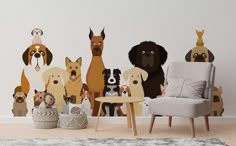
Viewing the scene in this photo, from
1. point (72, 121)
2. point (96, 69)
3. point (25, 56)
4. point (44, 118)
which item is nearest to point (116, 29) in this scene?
point (96, 69)

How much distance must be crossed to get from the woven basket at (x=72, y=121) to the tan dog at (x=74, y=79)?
45 cm

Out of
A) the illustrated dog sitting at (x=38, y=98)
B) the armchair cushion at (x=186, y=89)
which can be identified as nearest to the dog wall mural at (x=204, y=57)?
the armchair cushion at (x=186, y=89)

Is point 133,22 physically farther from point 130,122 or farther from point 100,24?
point 130,122

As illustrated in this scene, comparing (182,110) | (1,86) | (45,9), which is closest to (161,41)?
(182,110)

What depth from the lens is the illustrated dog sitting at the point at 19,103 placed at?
596 centimetres

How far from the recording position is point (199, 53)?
6031 mm

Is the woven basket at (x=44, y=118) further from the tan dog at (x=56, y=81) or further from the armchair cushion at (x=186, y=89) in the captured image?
the armchair cushion at (x=186, y=89)

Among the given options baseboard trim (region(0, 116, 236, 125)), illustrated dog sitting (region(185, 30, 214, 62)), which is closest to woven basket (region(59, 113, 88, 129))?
baseboard trim (region(0, 116, 236, 125))

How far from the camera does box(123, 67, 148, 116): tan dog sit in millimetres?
6027

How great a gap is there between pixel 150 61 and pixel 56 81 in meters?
1.33

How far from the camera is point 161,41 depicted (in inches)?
237

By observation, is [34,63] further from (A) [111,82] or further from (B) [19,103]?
(A) [111,82]

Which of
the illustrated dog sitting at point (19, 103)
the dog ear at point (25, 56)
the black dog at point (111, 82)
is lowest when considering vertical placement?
the illustrated dog sitting at point (19, 103)

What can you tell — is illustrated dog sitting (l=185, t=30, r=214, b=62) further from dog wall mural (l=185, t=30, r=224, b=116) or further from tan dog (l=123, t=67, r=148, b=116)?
tan dog (l=123, t=67, r=148, b=116)
